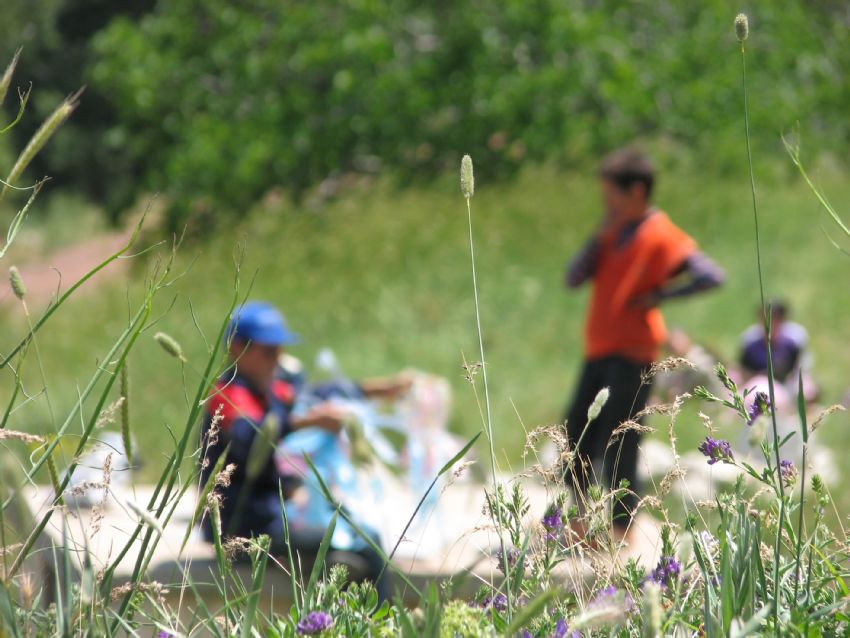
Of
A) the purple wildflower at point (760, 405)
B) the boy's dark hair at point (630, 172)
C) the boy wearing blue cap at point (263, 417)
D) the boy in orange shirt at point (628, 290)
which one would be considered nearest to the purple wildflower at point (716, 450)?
the purple wildflower at point (760, 405)

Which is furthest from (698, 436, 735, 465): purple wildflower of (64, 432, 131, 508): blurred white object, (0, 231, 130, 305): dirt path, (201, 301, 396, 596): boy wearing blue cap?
(0, 231, 130, 305): dirt path

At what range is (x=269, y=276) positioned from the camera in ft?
37.5

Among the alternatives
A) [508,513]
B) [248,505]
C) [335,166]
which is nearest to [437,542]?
[248,505]

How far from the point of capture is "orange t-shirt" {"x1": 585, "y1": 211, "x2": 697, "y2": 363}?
441 cm

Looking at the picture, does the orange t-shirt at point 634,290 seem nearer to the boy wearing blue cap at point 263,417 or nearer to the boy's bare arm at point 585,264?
the boy's bare arm at point 585,264

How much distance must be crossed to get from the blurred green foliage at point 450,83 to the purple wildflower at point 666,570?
37.6ft

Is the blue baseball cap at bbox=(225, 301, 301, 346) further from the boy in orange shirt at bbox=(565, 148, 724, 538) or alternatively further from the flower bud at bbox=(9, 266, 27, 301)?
the flower bud at bbox=(9, 266, 27, 301)

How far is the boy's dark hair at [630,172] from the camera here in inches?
176

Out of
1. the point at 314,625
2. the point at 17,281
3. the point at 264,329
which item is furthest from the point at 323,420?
the point at 314,625

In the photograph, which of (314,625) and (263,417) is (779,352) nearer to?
(263,417)

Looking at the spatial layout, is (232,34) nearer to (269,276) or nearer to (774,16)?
(269,276)

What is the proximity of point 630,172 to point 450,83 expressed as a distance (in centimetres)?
949

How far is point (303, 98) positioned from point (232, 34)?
1.70m

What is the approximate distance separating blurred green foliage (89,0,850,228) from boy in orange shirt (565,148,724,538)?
8.01 meters
